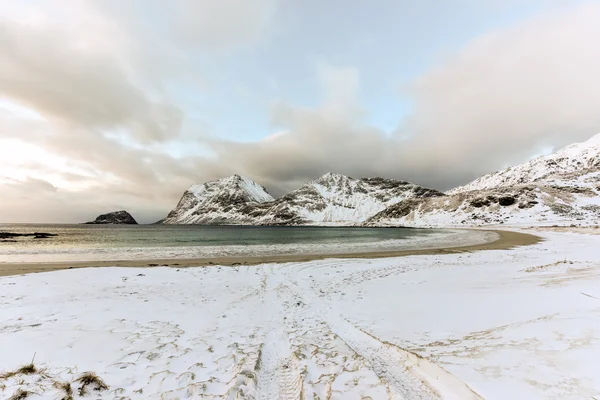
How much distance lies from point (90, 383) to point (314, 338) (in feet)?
17.7

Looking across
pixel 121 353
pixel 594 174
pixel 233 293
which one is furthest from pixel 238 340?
pixel 594 174

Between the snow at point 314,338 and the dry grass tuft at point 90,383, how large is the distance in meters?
0.13

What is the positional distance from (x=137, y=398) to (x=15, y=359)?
361 cm

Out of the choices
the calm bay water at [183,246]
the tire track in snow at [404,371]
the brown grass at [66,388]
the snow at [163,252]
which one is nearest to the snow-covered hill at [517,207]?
the calm bay water at [183,246]

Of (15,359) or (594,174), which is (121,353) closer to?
(15,359)

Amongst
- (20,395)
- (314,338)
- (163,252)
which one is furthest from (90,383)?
(163,252)

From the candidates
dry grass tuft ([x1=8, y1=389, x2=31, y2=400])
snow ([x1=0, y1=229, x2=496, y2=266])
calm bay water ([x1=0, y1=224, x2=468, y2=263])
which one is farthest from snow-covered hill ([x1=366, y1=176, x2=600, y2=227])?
dry grass tuft ([x1=8, y1=389, x2=31, y2=400])

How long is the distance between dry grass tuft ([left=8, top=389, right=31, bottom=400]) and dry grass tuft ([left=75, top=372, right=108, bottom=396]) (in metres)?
0.73

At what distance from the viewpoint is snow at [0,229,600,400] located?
16.6 feet

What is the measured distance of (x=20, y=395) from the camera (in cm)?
443

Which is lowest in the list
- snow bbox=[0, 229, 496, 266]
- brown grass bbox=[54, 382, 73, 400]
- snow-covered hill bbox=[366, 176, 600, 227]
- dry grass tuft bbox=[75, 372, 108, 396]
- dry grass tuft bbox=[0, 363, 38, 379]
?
snow bbox=[0, 229, 496, 266]

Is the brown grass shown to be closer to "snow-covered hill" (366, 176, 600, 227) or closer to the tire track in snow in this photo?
the tire track in snow

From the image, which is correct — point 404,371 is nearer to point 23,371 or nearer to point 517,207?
point 23,371

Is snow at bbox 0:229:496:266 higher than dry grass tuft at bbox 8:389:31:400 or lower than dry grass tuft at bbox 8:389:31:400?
lower
